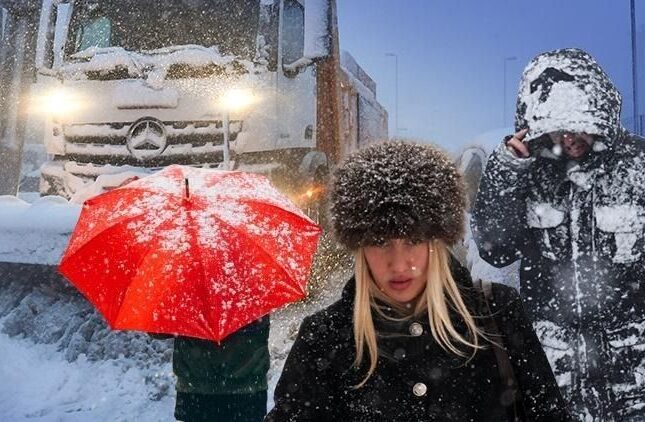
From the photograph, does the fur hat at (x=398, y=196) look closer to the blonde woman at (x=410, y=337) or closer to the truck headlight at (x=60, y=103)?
the blonde woman at (x=410, y=337)

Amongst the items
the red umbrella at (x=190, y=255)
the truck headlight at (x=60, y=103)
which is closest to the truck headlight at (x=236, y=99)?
the truck headlight at (x=60, y=103)

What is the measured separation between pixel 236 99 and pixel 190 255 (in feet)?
14.1

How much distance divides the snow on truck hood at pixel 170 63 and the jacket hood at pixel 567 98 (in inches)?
158

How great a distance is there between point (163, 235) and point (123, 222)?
17 centimetres

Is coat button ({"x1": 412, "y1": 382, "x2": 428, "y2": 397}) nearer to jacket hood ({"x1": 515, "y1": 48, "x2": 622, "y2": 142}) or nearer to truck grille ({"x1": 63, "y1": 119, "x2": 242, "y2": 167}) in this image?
jacket hood ({"x1": 515, "y1": 48, "x2": 622, "y2": 142})

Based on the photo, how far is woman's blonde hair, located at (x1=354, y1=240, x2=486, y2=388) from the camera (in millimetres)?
1529

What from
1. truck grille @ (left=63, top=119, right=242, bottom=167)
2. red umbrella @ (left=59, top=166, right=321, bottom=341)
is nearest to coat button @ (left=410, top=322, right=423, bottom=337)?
red umbrella @ (left=59, top=166, right=321, bottom=341)

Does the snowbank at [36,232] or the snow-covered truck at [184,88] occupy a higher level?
the snow-covered truck at [184,88]

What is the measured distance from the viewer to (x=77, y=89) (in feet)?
21.0

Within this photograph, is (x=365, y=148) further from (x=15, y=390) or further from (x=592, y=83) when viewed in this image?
(x=15, y=390)

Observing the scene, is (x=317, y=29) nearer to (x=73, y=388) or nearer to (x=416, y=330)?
(x=73, y=388)

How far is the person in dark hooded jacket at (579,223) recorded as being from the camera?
2.36 meters

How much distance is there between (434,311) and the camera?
1539 millimetres

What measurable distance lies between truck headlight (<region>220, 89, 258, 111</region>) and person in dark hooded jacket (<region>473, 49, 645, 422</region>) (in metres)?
3.99
